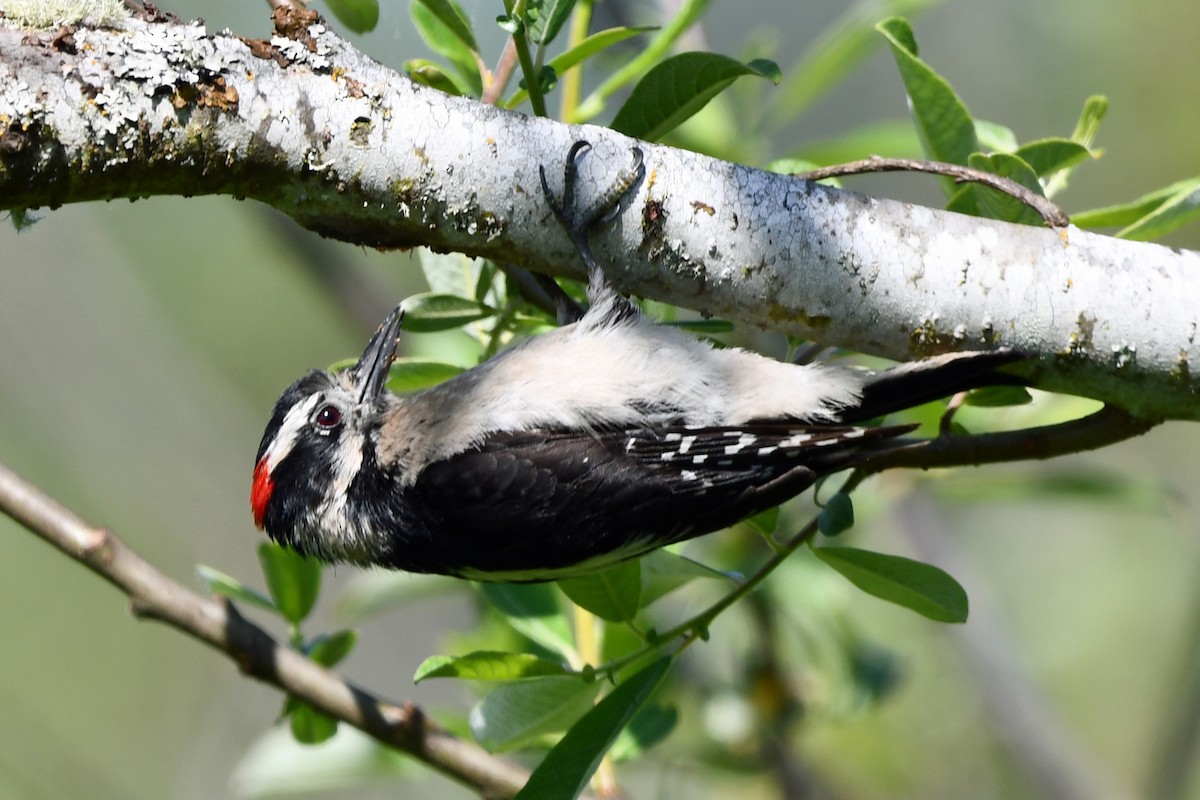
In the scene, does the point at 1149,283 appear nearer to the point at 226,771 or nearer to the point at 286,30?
the point at 286,30

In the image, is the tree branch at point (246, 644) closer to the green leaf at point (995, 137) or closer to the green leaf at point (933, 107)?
the green leaf at point (933, 107)

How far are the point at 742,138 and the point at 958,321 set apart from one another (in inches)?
84.9

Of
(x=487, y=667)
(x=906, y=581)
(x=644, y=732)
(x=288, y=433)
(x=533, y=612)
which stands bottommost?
(x=644, y=732)

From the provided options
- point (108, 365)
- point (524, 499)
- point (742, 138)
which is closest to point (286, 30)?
point (524, 499)

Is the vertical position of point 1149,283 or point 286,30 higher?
point 286,30

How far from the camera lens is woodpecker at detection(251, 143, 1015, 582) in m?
2.59

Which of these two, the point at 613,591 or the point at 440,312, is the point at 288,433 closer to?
the point at 440,312

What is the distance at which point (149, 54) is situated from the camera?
76.8 inches

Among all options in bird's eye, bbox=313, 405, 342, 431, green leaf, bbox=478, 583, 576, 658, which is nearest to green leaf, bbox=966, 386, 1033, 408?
green leaf, bbox=478, 583, 576, 658

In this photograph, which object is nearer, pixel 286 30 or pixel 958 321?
pixel 286 30

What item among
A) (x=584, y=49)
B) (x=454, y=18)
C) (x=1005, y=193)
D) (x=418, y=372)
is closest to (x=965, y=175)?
(x=1005, y=193)

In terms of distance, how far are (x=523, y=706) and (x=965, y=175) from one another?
61.5 inches

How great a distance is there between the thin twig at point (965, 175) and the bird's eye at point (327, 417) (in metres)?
1.44

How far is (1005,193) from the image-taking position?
7.71ft
